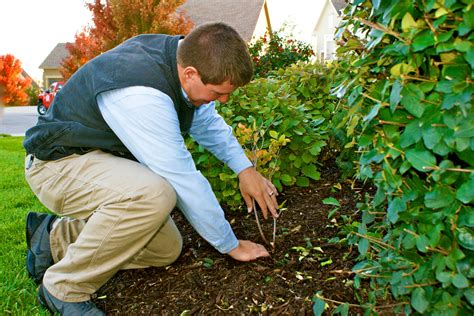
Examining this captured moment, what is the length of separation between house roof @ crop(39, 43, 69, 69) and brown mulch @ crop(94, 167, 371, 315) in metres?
46.8

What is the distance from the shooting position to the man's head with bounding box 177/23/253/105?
87.7 inches

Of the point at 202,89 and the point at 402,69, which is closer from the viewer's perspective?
the point at 402,69

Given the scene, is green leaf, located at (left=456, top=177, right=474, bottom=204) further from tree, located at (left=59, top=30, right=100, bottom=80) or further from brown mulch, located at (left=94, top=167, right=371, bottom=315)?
tree, located at (left=59, top=30, right=100, bottom=80)

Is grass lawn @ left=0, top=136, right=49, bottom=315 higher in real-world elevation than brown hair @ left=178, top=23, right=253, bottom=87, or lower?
lower

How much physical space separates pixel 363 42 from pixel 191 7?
29.5m

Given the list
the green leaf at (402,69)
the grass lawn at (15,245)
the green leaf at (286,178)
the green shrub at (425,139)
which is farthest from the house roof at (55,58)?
the green leaf at (402,69)

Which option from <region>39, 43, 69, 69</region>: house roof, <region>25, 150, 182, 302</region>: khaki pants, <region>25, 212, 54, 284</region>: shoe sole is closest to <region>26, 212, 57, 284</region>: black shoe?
<region>25, 212, 54, 284</region>: shoe sole

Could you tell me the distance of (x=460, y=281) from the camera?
55.6 inches

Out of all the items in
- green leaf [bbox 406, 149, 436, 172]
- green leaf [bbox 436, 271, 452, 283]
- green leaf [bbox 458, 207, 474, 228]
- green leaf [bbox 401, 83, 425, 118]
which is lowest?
green leaf [bbox 436, 271, 452, 283]

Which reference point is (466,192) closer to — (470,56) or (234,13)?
(470,56)

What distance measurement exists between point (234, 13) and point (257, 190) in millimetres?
28835

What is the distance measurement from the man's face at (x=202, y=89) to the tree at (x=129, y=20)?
12314 millimetres

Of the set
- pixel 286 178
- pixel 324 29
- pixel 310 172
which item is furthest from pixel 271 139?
pixel 324 29

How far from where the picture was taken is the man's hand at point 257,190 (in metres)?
2.51
